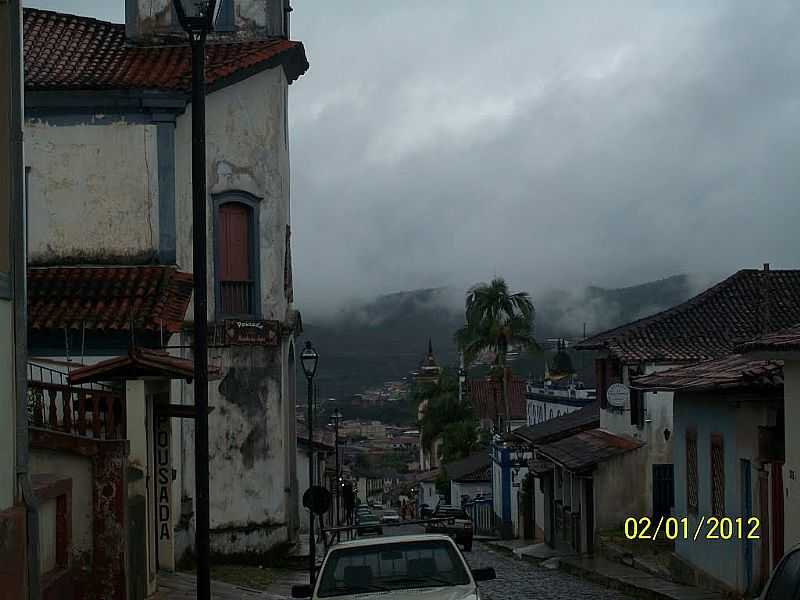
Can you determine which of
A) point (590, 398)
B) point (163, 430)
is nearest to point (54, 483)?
point (163, 430)

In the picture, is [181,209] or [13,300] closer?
[13,300]

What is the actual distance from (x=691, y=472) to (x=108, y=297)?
10.9 m

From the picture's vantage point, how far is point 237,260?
1054 inches

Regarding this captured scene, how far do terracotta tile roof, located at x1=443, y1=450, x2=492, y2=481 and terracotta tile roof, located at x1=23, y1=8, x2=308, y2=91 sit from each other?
52.8 metres

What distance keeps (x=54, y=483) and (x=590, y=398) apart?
4665 cm

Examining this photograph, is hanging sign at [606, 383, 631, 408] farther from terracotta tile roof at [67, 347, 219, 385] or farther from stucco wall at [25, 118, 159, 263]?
terracotta tile roof at [67, 347, 219, 385]

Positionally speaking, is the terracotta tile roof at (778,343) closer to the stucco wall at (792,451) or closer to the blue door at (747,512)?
the stucco wall at (792,451)

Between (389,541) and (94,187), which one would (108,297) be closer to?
(94,187)

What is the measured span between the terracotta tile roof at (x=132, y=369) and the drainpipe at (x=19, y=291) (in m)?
4.64

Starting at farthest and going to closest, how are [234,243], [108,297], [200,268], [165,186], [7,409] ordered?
[234,243]
[165,186]
[108,297]
[200,268]
[7,409]

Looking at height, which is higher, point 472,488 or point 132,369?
point 132,369

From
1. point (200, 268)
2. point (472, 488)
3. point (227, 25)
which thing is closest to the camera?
point (200, 268)

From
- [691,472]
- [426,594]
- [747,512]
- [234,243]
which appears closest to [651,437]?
[691,472]

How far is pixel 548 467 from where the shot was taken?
47.1 meters
